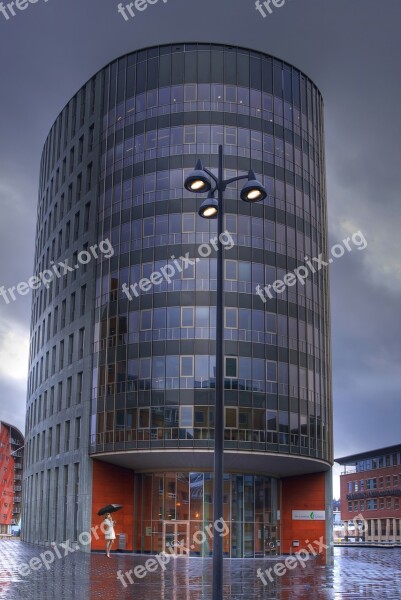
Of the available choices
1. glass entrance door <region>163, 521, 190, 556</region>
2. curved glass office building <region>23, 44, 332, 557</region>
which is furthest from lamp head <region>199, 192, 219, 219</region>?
glass entrance door <region>163, 521, 190, 556</region>

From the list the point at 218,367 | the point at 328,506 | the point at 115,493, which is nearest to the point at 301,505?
the point at 328,506

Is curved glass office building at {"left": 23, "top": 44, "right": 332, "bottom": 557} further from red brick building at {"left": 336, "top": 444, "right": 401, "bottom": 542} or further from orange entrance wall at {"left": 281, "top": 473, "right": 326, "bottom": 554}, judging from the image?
red brick building at {"left": 336, "top": 444, "right": 401, "bottom": 542}

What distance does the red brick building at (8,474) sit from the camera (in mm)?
167750

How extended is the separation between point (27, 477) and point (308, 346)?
32.8 m

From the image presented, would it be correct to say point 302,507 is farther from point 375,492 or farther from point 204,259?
point 375,492

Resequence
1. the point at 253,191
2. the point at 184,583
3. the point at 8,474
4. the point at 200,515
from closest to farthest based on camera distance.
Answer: the point at 253,191 < the point at 184,583 < the point at 200,515 < the point at 8,474

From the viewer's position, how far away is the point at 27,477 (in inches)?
2778

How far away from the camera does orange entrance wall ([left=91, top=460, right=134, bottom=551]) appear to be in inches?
2004

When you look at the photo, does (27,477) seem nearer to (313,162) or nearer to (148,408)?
(148,408)

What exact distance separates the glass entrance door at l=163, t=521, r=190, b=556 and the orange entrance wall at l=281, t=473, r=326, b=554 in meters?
9.35

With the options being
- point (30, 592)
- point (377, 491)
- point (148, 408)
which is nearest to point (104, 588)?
point (30, 592)

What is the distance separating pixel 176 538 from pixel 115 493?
5722 mm

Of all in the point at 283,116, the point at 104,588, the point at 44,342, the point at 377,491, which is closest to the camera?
the point at 104,588

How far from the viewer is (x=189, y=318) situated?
161ft
